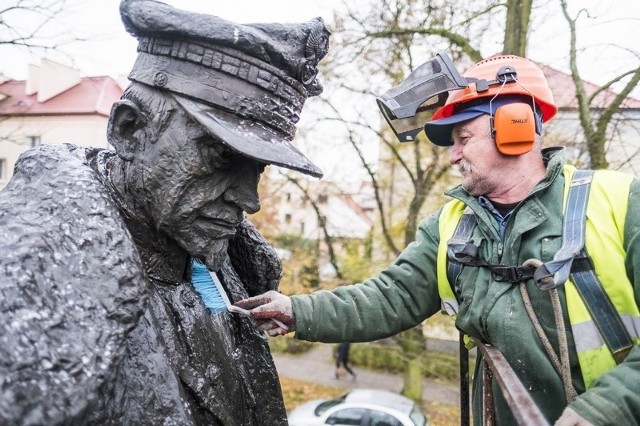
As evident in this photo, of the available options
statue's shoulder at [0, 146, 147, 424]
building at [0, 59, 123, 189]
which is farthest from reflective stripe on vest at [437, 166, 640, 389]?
building at [0, 59, 123, 189]

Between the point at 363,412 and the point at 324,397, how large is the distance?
495 centimetres

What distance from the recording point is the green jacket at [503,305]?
69.5 inches

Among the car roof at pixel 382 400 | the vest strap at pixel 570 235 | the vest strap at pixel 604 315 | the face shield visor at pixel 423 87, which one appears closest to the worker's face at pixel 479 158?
the face shield visor at pixel 423 87

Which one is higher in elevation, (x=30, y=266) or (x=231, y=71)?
(x=231, y=71)

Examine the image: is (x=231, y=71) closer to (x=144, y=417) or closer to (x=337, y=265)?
(x=144, y=417)

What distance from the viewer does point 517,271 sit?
207 centimetres

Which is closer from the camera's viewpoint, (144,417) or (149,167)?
(144,417)

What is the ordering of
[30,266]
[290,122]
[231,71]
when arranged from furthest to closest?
[290,122] < [231,71] < [30,266]

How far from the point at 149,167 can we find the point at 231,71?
362mm

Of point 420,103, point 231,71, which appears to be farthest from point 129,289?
point 420,103

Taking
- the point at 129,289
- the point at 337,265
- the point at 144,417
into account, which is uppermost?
the point at 129,289

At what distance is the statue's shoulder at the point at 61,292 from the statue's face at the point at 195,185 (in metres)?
0.19

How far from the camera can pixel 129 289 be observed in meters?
1.26

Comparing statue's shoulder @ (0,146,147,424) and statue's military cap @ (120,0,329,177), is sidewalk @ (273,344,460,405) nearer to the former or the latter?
statue's military cap @ (120,0,329,177)
